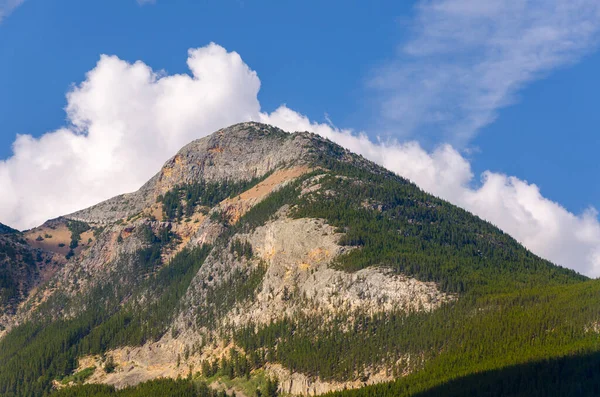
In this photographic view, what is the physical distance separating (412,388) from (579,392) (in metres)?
38.9

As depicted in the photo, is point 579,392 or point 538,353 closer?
point 579,392

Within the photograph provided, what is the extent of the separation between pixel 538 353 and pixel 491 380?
53.0 ft

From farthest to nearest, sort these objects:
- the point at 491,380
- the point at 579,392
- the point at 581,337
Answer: the point at 581,337
the point at 491,380
the point at 579,392

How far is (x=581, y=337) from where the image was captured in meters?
195

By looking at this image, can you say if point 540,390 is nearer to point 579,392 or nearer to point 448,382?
point 579,392

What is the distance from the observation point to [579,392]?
562ft

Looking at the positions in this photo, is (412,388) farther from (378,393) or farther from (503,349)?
(503,349)

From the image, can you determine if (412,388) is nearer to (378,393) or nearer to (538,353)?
(378,393)

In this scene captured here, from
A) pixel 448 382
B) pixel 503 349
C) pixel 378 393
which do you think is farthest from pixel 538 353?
pixel 378 393

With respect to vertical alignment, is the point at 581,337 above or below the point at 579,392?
above

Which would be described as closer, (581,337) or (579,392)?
(579,392)

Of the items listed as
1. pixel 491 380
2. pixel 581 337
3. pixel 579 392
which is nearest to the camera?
pixel 579 392

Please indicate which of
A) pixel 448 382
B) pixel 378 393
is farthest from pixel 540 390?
pixel 378 393

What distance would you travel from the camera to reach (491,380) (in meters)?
183
